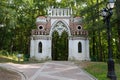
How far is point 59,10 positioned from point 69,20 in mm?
1835

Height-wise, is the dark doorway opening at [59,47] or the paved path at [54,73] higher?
the dark doorway opening at [59,47]

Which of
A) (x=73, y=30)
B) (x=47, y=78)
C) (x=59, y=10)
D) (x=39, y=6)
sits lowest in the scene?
(x=47, y=78)

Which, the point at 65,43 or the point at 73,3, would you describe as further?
the point at 73,3

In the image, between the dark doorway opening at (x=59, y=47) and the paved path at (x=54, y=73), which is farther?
the dark doorway opening at (x=59, y=47)

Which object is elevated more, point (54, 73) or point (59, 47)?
point (59, 47)

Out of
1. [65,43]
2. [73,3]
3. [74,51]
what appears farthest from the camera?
[73,3]

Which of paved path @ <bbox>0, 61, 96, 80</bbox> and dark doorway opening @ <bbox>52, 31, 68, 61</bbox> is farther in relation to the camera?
dark doorway opening @ <bbox>52, 31, 68, 61</bbox>

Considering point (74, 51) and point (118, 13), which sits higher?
point (118, 13)

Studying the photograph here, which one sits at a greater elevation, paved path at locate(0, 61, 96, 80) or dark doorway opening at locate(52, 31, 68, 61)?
dark doorway opening at locate(52, 31, 68, 61)

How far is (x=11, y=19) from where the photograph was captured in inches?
1270

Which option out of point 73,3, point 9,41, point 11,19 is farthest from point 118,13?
point 9,41

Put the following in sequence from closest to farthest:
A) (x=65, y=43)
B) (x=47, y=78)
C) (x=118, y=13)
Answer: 1. (x=47, y=78)
2. (x=118, y=13)
3. (x=65, y=43)

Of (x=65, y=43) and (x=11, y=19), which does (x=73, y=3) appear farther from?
(x=11, y=19)

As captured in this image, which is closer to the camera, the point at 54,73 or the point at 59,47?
the point at 54,73
